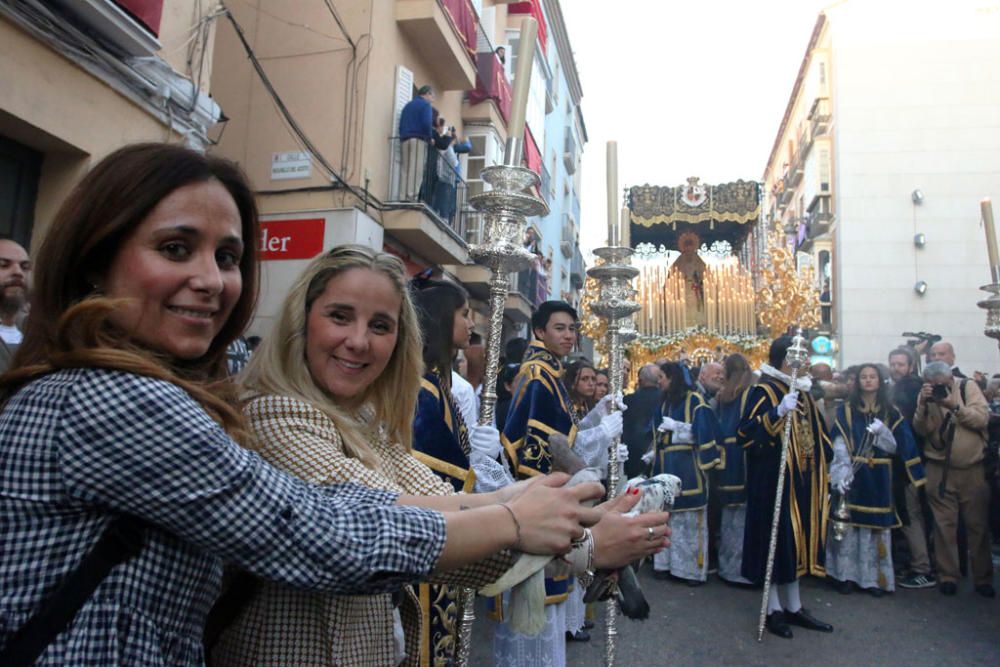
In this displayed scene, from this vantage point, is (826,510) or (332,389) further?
(826,510)

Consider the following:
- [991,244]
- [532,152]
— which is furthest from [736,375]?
[532,152]

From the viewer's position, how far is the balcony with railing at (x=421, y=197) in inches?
420

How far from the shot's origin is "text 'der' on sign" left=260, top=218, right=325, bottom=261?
32.9 feet

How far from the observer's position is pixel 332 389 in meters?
1.70

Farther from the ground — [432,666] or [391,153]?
[391,153]

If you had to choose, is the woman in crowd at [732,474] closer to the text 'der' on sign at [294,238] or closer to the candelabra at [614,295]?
the candelabra at [614,295]

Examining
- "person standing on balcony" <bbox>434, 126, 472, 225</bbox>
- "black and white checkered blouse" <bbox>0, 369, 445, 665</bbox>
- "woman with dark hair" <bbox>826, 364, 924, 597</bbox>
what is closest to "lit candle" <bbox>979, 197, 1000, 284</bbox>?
"woman with dark hair" <bbox>826, 364, 924, 597</bbox>

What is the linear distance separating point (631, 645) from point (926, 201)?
24.2 meters

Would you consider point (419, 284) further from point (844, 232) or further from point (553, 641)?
point (844, 232)

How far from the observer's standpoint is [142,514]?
1.01m

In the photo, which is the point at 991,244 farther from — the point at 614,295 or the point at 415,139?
the point at 415,139

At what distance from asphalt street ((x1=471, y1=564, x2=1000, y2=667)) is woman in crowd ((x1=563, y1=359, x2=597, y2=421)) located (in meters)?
1.96

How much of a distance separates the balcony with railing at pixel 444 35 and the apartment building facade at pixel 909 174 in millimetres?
15014

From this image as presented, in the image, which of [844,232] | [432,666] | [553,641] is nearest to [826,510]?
[553,641]
